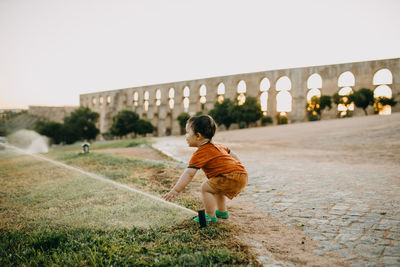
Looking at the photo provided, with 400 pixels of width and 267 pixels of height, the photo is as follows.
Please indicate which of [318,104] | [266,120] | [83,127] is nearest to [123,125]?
[83,127]

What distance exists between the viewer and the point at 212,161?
2314 millimetres

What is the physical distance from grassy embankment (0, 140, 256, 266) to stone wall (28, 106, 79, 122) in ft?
205

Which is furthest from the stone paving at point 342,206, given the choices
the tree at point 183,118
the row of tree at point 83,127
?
the row of tree at point 83,127

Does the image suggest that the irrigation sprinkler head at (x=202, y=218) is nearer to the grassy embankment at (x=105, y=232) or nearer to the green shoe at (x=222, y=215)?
the grassy embankment at (x=105, y=232)

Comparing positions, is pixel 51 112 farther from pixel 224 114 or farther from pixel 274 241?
pixel 274 241

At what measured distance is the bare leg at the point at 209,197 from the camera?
2.34 metres

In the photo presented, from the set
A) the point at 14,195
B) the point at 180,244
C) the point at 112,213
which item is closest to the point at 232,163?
the point at 180,244

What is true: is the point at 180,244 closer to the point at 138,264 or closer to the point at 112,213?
the point at 138,264

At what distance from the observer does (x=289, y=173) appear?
5.20m

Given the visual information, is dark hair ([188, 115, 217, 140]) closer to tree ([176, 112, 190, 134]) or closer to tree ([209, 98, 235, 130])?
tree ([209, 98, 235, 130])

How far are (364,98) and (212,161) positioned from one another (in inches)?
1176

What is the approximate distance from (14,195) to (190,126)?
292cm

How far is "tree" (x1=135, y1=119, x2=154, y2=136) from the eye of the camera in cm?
3988

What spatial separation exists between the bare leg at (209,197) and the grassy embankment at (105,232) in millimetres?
152
